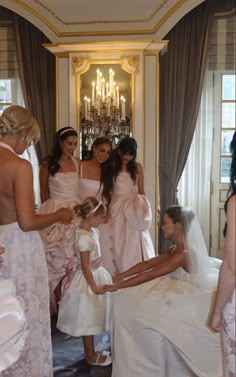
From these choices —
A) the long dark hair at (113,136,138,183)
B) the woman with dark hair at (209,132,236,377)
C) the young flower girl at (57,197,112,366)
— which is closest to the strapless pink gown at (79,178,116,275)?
the long dark hair at (113,136,138,183)

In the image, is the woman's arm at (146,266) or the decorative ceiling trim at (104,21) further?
the decorative ceiling trim at (104,21)

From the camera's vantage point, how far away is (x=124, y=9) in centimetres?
440

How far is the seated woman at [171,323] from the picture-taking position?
2367 mm

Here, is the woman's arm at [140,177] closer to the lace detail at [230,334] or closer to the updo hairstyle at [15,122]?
the updo hairstyle at [15,122]

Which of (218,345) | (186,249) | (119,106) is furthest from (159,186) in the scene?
(218,345)

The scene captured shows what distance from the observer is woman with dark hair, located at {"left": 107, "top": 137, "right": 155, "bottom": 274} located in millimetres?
3846

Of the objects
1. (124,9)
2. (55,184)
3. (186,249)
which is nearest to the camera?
(186,249)

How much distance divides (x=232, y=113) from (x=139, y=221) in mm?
1942

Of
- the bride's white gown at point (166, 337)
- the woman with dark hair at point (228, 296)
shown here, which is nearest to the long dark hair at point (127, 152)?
the bride's white gown at point (166, 337)

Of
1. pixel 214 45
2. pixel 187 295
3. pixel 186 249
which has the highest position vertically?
pixel 214 45

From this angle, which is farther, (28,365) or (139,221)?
(139,221)

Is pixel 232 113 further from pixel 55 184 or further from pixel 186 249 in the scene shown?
pixel 186 249

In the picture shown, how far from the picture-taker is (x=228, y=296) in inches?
62.1

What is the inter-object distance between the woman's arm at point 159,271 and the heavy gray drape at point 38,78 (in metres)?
2.76
